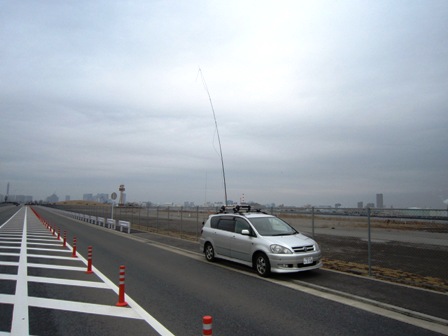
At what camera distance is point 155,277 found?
361 inches

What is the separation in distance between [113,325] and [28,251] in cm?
1034

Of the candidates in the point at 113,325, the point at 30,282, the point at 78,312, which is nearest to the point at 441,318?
the point at 113,325

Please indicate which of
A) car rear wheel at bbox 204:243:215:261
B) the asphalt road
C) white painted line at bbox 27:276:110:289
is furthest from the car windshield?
white painted line at bbox 27:276:110:289

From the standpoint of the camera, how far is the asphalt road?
17.8ft

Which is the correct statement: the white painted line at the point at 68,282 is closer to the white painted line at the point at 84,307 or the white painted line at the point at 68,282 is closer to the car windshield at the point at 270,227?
the white painted line at the point at 84,307

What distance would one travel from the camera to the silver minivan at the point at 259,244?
9.11 metres

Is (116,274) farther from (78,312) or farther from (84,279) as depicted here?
→ (78,312)

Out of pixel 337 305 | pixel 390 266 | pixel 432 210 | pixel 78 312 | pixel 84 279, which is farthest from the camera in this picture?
pixel 390 266

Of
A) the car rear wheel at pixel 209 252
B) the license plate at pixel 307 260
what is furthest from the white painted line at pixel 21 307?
the license plate at pixel 307 260

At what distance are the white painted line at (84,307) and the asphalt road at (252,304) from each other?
0.80 ft

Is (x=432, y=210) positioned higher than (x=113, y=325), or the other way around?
(x=432, y=210)

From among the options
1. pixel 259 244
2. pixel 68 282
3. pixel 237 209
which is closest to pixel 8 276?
pixel 68 282

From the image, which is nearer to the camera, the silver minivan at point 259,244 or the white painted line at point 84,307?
the white painted line at point 84,307

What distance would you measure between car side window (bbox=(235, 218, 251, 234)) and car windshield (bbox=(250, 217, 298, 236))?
208 millimetres
